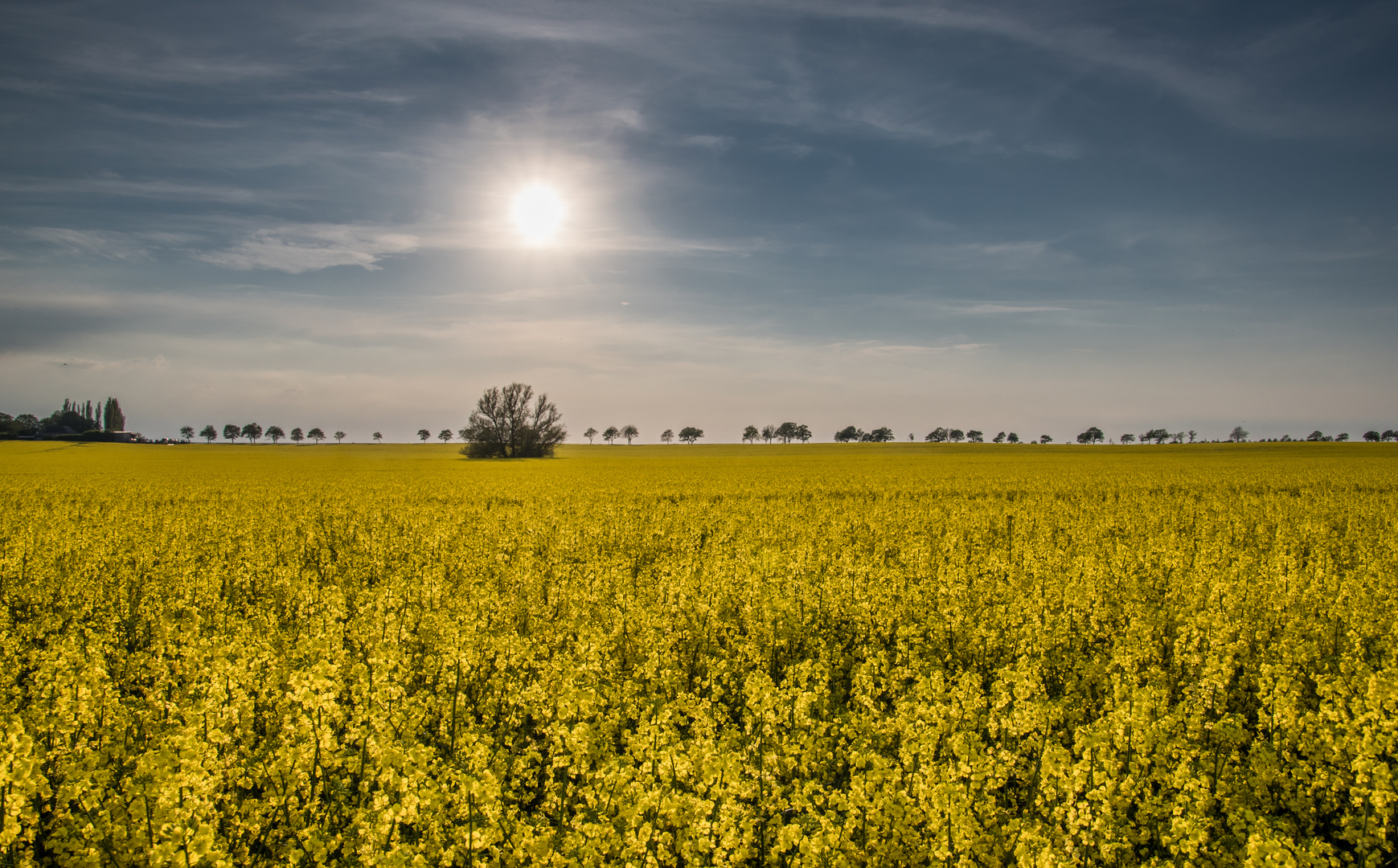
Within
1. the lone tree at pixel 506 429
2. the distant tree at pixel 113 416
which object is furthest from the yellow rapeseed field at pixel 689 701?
the distant tree at pixel 113 416

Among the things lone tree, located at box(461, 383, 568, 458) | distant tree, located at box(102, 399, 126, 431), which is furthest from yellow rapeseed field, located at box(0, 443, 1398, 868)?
distant tree, located at box(102, 399, 126, 431)

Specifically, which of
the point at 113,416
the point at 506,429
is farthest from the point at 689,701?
the point at 113,416

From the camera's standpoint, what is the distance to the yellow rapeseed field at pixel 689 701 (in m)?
4.20

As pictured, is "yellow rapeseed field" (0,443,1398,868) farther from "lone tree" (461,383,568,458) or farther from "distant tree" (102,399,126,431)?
"distant tree" (102,399,126,431)

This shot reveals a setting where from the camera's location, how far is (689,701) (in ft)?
19.9

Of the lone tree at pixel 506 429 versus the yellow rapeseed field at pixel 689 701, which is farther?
the lone tree at pixel 506 429

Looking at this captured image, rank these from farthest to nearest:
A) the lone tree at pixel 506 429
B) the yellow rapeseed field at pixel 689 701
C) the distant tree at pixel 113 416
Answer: the distant tree at pixel 113 416
the lone tree at pixel 506 429
the yellow rapeseed field at pixel 689 701

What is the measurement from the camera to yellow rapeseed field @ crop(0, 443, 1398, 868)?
4195 mm

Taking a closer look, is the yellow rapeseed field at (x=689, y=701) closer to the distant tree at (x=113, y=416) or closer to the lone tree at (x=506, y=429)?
the lone tree at (x=506, y=429)

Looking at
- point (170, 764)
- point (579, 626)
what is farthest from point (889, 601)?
point (170, 764)

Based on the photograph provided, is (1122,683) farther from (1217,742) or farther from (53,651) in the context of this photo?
(53,651)

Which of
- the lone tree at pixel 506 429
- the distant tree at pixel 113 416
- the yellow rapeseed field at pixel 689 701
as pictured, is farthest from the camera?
the distant tree at pixel 113 416

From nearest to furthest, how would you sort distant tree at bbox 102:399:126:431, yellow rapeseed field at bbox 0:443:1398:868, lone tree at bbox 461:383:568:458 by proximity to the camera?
yellow rapeseed field at bbox 0:443:1398:868 → lone tree at bbox 461:383:568:458 → distant tree at bbox 102:399:126:431

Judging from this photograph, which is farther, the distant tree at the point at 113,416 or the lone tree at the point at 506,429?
the distant tree at the point at 113,416
